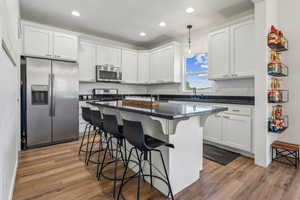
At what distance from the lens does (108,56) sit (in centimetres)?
449

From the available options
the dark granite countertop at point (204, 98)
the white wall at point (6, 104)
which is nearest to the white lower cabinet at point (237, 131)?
the dark granite countertop at point (204, 98)

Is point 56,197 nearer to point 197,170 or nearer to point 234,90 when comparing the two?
point 197,170

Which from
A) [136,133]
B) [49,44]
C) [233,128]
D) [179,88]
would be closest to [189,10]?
[179,88]

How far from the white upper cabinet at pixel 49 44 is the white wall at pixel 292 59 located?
425cm

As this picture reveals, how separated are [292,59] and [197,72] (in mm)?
Answer: 1939

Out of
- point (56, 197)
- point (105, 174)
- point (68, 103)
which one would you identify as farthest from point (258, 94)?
point (68, 103)

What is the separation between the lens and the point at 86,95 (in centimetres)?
438

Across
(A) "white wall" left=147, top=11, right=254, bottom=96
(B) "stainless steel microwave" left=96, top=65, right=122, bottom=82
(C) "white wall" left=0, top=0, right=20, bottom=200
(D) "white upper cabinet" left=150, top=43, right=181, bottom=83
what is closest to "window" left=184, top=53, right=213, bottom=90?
(A) "white wall" left=147, top=11, right=254, bottom=96

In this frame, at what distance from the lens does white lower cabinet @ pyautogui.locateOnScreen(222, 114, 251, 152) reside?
2.68m

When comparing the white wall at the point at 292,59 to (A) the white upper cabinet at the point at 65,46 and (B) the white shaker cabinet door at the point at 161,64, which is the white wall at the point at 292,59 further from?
(A) the white upper cabinet at the point at 65,46

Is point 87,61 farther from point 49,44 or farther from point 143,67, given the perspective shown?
point 143,67

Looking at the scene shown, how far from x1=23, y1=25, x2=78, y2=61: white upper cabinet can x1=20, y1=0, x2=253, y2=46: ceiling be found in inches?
15.0

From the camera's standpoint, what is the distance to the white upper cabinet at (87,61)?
4.05 meters

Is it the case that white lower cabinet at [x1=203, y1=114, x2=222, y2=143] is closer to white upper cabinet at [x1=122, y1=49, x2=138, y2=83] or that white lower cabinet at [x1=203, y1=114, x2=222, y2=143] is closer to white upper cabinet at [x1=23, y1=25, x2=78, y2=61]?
white upper cabinet at [x1=122, y1=49, x2=138, y2=83]
